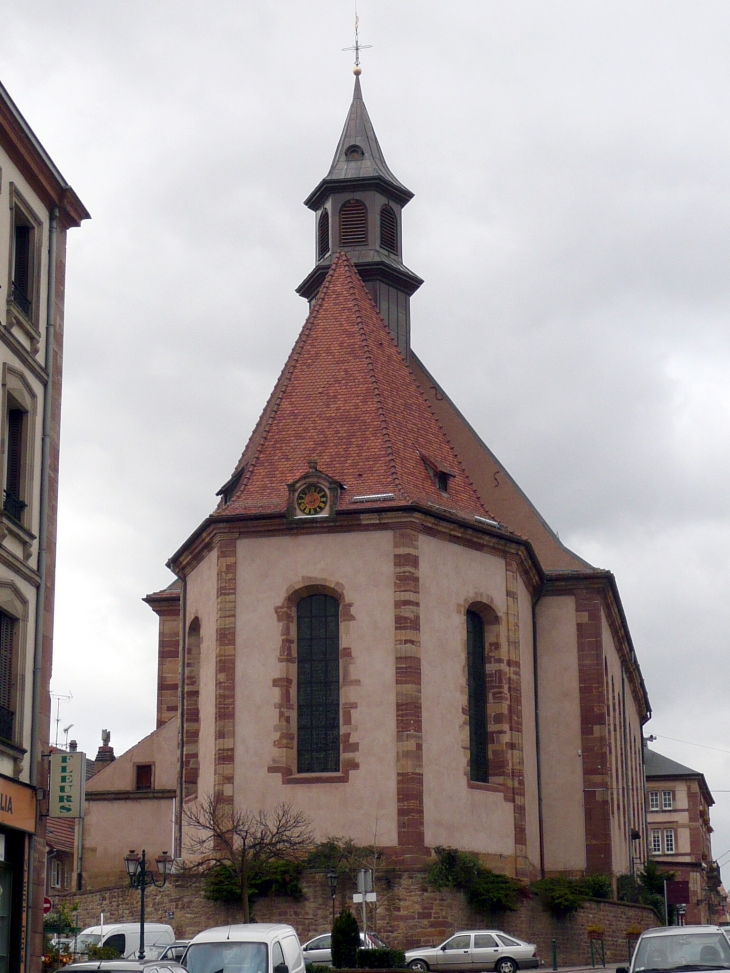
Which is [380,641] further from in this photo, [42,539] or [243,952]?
[243,952]

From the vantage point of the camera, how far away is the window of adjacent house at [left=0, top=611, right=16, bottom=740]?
24.4 m

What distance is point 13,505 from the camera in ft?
82.4

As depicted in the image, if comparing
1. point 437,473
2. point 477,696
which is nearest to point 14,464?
point 437,473

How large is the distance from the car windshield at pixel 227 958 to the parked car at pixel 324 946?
26.4 ft

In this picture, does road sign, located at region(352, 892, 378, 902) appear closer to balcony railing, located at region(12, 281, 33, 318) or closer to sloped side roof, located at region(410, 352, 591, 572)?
balcony railing, located at region(12, 281, 33, 318)

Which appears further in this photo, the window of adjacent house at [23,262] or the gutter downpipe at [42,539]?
the window of adjacent house at [23,262]

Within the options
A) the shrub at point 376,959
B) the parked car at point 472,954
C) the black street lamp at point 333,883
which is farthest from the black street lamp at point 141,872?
the parked car at point 472,954

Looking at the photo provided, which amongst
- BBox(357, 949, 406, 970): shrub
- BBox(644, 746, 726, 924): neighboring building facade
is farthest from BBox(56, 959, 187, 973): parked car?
BBox(644, 746, 726, 924): neighboring building facade

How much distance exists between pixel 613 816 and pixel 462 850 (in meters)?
10.5

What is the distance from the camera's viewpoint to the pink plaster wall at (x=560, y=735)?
4369 cm

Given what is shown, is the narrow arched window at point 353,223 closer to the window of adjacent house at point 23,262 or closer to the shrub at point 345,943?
the window of adjacent house at point 23,262

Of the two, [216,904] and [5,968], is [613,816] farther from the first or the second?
[5,968]

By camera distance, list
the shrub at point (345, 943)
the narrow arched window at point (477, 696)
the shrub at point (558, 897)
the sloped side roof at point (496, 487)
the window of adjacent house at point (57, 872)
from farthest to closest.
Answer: the window of adjacent house at point (57, 872), the sloped side roof at point (496, 487), the narrow arched window at point (477, 696), the shrub at point (558, 897), the shrub at point (345, 943)

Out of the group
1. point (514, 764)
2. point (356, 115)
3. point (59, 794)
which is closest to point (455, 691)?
point (514, 764)
